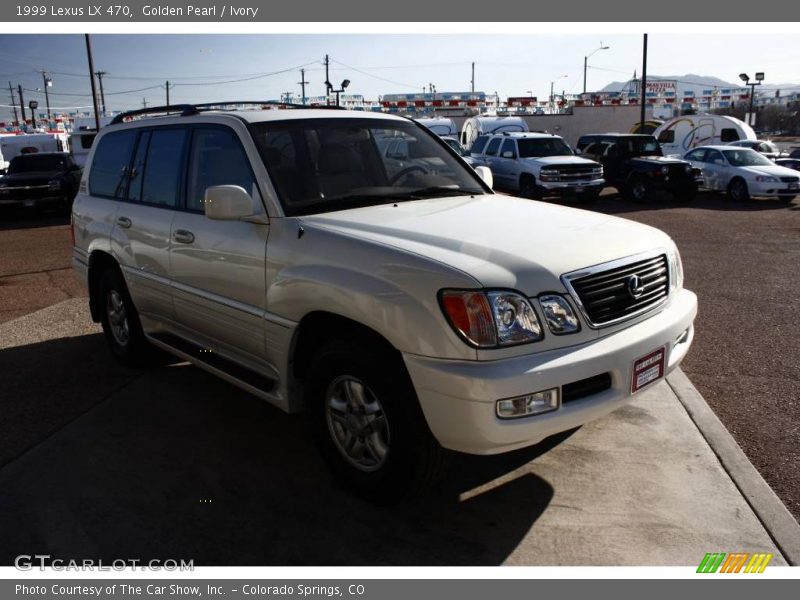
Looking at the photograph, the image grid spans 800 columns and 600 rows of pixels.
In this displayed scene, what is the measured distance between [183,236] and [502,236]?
2.10 metres

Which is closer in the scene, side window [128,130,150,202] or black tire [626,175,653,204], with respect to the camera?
side window [128,130,150,202]

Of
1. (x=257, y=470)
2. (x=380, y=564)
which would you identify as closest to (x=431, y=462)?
(x=380, y=564)

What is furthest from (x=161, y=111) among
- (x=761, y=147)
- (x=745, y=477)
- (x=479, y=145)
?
(x=761, y=147)

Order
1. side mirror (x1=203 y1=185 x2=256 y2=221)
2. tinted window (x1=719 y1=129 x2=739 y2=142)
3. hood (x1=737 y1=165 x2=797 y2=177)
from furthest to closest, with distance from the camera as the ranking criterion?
tinted window (x1=719 y1=129 x2=739 y2=142)
hood (x1=737 y1=165 x2=797 y2=177)
side mirror (x1=203 y1=185 x2=256 y2=221)

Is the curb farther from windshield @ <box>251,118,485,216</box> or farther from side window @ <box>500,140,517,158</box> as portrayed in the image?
side window @ <box>500,140,517,158</box>

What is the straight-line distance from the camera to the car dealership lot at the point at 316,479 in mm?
3180

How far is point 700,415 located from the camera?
444cm

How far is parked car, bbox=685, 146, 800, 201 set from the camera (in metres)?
17.7

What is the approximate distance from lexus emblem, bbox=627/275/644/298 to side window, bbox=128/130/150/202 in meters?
3.45

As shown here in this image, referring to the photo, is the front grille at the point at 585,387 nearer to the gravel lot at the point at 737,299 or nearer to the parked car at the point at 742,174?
the gravel lot at the point at 737,299

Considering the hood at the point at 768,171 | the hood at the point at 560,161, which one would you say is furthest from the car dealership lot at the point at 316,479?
the hood at the point at 768,171

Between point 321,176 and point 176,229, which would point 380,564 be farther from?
point 176,229

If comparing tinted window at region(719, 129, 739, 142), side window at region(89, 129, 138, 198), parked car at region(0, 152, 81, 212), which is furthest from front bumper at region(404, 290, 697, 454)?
tinted window at region(719, 129, 739, 142)

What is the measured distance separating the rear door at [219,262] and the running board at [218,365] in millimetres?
50
